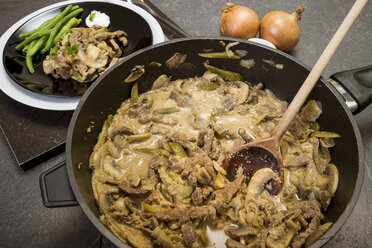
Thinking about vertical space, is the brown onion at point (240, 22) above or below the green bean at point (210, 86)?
above

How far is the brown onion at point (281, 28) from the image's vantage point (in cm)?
212

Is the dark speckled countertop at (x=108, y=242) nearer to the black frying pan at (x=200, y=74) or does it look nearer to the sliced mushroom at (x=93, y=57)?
the black frying pan at (x=200, y=74)

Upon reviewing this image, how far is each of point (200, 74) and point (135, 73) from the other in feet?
1.55

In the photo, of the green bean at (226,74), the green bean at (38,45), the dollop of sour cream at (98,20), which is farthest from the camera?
the dollop of sour cream at (98,20)

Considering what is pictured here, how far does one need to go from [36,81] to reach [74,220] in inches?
38.7

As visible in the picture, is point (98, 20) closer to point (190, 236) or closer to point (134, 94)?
point (134, 94)

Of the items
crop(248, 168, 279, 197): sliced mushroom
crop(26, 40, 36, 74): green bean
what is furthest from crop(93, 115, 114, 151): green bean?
crop(248, 168, 279, 197): sliced mushroom

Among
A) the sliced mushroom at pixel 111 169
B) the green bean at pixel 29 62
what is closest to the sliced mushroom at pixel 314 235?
the sliced mushroom at pixel 111 169

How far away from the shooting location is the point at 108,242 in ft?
5.06

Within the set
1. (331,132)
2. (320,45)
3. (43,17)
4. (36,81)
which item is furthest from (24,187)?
(320,45)

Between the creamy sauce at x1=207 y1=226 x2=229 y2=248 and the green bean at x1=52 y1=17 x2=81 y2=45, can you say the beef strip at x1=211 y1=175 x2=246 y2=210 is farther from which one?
the green bean at x1=52 y1=17 x2=81 y2=45

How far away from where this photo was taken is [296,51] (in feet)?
7.86

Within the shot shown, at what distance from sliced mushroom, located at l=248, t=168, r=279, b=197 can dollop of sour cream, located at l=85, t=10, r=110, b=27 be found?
1718 mm

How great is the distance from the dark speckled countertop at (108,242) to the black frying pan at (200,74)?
0.31 meters
